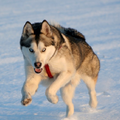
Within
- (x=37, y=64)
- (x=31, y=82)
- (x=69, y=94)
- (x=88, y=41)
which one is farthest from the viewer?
(x=88, y=41)

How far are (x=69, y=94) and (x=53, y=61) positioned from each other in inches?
40.7

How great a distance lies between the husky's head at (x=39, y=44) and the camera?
10.7ft

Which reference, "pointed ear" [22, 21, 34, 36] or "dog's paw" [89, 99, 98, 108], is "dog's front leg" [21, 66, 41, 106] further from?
"dog's paw" [89, 99, 98, 108]

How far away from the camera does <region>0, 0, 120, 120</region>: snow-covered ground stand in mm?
4371

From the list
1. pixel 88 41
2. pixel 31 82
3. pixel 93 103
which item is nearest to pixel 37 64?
pixel 31 82

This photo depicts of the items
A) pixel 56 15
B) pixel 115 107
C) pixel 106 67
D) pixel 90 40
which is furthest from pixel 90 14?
pixel 115 107

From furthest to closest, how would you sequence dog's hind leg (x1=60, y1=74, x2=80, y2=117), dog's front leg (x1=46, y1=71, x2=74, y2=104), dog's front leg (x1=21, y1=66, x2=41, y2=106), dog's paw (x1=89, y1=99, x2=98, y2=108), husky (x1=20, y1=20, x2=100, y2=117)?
dog's paw (x1=89, y1=99, x2=98, y2=108)
dog's hind leg (x1=60, y1=74, x2=80, y2=117)
dog's front leg (x1=21, y1=66, x2=41, y2=106)
dog's front leg (x1=46, y1=71, x2=74, y2=104)
husky (x1=20, y1=20, x2=100, y2=117)

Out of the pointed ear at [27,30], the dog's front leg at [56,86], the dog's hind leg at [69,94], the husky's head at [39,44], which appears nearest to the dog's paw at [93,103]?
the dog's hind leg at [69,94]

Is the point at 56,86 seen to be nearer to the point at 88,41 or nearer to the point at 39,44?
the point at 39,44

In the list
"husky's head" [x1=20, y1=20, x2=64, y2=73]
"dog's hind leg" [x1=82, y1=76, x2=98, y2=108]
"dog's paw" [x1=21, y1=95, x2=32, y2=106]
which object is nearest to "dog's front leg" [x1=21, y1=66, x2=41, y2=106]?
"dog's paw" [x1=21, y1=95, x2=32, y2=106]

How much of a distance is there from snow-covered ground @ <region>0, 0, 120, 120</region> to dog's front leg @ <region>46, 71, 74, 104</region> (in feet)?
2.54

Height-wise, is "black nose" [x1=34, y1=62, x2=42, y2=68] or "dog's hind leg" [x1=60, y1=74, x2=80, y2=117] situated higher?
"black nose" [x1=34, y1=62, x2=42, y2=68]

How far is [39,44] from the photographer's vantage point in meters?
3.28

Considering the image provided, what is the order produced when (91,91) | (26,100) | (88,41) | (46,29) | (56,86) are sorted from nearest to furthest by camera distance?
(26,100) → (46,29) → (56,86) → (91,91) → (88,41)
